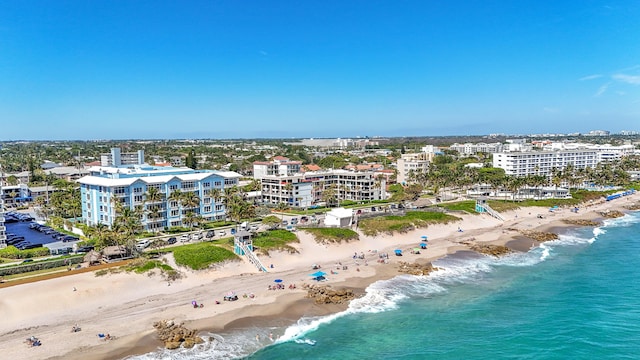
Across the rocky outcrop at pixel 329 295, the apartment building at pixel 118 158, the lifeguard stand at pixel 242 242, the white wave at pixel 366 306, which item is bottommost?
the white wave at pixel 366 306

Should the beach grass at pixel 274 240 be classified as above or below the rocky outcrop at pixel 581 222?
above

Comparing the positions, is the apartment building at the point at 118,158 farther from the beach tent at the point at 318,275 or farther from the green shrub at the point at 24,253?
the beach tent at the point at 318,275

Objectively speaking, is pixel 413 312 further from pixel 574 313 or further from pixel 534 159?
pixel 534 159

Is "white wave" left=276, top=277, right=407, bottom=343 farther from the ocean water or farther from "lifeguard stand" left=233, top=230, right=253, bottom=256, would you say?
"lifeguard stand" left=233, top=230, right=253, bottom=256

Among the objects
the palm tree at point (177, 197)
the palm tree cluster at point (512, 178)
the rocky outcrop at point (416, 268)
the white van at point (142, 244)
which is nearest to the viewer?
the rocky outcrop at point (416, 268)

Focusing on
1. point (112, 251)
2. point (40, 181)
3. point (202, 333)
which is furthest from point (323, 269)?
point (40, 181)

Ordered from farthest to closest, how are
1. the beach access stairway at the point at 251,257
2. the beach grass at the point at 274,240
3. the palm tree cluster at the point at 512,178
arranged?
1. the palm tree cluster at the point at 512,178
2. the beach grass at the point at 274,240
3. the beach access stairway at the point at 251,257

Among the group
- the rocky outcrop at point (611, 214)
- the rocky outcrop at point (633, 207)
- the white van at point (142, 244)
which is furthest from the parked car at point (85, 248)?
the rocky outcrop at point (633, 207)
